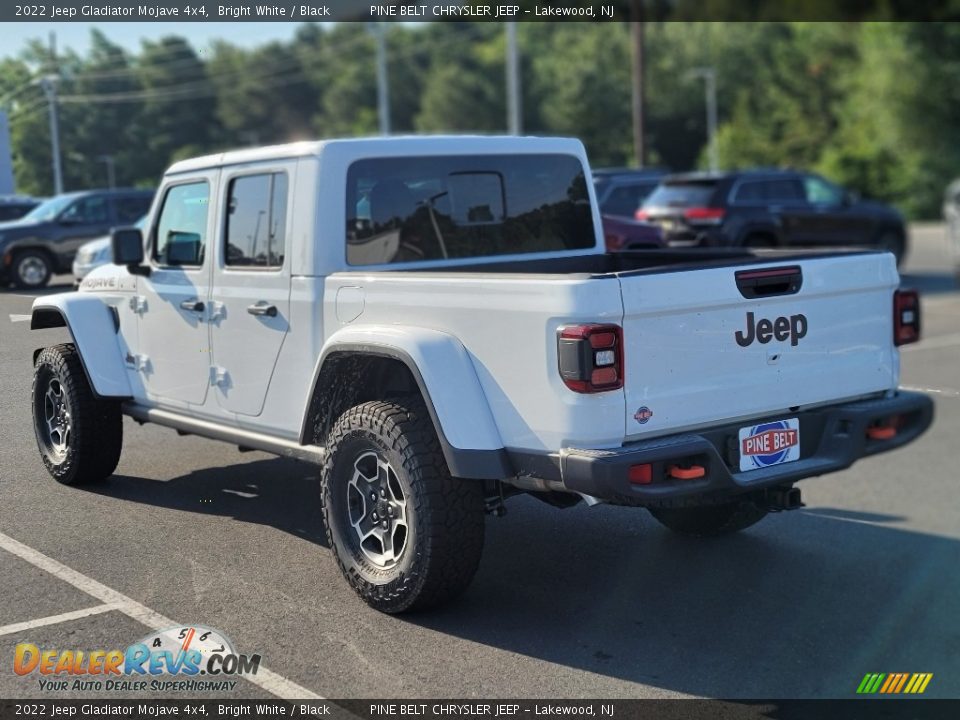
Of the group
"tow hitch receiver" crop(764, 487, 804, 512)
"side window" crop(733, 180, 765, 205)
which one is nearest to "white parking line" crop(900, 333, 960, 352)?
"side window" crop(733, 180, 765, 205)

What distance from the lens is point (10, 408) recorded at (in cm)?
513

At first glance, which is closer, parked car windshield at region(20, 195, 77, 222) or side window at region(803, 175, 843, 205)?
parked car windshield at region(20, 195, 77, 222)

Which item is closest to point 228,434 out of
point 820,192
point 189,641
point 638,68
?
point 189,641

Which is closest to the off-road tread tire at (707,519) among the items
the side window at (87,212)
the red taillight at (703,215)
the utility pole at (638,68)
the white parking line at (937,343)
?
the side window at (87,212)

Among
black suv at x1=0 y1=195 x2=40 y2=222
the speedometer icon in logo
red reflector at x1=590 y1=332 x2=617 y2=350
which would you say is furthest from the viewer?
black suv at x1=0 y1=195 x2=40 y2=222

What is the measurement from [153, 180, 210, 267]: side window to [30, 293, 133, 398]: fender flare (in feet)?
1.37

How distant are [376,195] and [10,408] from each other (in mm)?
1866

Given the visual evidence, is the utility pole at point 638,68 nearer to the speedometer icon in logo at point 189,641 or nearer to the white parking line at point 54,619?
the white parking line at point 54,619

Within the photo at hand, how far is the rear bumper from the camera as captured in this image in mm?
4121

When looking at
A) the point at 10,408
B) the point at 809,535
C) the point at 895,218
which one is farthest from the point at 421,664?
the point at 895,218

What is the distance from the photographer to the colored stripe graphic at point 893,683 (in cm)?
427

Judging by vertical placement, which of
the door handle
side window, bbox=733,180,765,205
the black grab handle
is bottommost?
the door handle

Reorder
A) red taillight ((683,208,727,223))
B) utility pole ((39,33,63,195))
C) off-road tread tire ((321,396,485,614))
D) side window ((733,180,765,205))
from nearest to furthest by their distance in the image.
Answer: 1. off-road tread tire ((321,396,485,614))
2. utility pole ((39,33,63,195))
3. red taillight ((683,208,727,223))
4. side window ((733,180,765,205))

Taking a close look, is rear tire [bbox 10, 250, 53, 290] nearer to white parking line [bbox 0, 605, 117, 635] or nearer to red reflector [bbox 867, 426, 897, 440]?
white parking line [bbox 0, 605, 117, 635]
